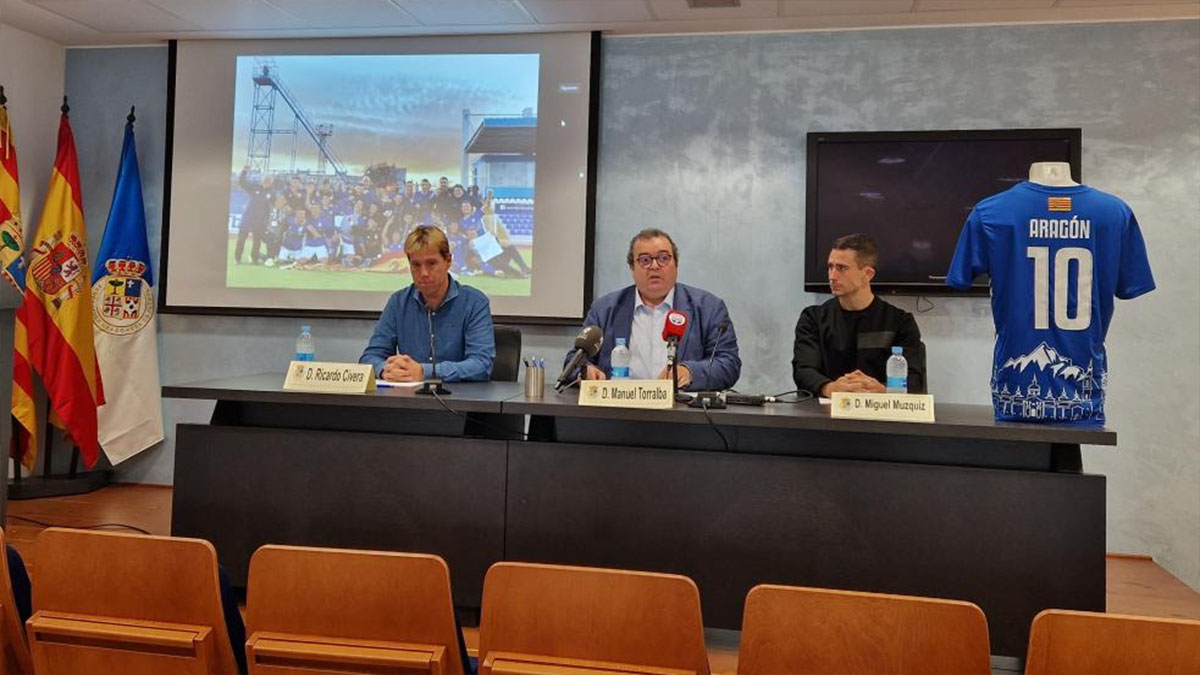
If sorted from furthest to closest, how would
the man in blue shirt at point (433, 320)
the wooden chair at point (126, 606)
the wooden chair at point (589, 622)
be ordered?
the man in blue shirt at point (433, 320), the wooden chair at point (126, 606), the wooden chair at point (589, 622)

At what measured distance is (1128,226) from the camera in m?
2.44

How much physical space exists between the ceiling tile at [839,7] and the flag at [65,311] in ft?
12.7

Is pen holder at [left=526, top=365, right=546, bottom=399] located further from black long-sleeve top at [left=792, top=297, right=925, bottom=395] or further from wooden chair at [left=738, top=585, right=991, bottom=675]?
wooden chair at [left=738, top=585, right=991, bottom=675]

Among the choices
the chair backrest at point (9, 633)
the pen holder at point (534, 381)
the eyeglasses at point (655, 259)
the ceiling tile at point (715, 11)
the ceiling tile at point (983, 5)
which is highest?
the ceiling tile at point (715, 11)

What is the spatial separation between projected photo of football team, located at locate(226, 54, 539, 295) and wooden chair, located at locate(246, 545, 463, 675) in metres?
3.19

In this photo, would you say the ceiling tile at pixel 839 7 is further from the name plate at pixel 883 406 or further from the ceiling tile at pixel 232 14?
the ceiling tile at pixel 232 14

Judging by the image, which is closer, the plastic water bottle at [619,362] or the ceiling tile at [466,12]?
the plastic water bottle at [619,362]

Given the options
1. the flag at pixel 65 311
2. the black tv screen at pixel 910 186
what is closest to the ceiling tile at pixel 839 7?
the black tv screen at pixel 910 186

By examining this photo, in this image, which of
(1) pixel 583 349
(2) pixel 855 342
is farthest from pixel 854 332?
(1) pixel 583 349

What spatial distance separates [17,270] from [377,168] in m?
1.75

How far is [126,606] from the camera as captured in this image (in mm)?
1425

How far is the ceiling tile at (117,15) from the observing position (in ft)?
14.0

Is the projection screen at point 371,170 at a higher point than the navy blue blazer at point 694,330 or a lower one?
higher

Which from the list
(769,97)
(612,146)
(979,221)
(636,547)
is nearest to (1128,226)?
(979,221)
